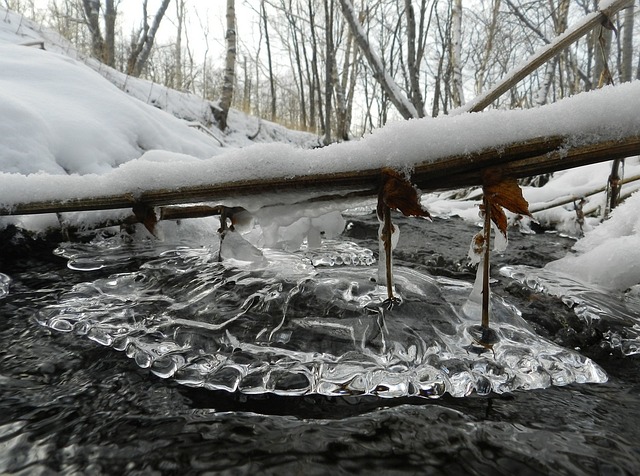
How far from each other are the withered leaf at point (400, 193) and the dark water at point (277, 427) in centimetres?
46

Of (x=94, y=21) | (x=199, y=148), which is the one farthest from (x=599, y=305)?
(x=94, y=21)

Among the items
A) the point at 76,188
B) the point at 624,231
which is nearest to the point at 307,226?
the point at 76,188

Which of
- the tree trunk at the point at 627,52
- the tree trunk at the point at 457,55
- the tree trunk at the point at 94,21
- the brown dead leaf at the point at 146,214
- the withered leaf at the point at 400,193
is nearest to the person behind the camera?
the withered leaf at the point at 400,193

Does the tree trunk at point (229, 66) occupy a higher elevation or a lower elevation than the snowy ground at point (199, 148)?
higher

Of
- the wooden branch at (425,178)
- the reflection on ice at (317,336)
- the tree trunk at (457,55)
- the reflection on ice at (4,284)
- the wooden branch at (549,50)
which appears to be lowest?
the reflection on ice at (317,336)

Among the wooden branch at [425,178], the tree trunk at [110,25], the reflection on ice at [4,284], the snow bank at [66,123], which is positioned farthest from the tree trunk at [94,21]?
the wooden branch at [425,178]

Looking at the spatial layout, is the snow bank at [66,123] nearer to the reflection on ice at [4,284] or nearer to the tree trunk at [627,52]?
the reflection on ice at [4,284]

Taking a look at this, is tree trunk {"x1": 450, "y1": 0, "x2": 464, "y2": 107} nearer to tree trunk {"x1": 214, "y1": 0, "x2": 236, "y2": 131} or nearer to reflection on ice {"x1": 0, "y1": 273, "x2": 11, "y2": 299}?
tree trunk {"x1": 214, "y1": 0, "x2": 236, "y2": 131}

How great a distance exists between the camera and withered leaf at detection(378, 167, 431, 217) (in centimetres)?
86

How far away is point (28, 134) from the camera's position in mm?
2156

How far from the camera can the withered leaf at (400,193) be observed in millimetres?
859

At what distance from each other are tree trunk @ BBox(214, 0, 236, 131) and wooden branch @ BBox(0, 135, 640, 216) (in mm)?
9395

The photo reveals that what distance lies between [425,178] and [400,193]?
0.23 ft

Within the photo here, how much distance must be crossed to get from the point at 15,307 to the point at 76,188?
0.53m
